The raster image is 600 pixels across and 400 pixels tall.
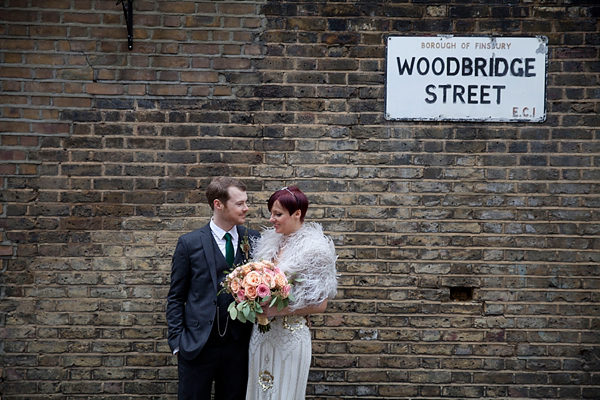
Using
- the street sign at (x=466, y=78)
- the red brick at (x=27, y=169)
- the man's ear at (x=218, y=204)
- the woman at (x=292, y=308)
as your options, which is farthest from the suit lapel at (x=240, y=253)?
the red brick at (x=27, y=169)

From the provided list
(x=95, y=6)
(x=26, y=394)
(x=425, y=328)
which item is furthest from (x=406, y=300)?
(x=95, y=6)

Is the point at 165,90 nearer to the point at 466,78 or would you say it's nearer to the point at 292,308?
the point at 292,308

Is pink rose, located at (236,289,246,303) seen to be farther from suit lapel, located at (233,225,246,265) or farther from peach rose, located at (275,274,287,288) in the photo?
suit lapel, located at (233,225,246,265)

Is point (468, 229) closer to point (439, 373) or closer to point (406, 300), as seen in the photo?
point (406, 300)

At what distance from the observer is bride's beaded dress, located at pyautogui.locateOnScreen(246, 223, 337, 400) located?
319 centimetres

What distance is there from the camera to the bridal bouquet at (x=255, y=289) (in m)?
2.97

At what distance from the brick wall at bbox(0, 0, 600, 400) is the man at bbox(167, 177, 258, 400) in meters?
0.78

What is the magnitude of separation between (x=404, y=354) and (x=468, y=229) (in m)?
1.11

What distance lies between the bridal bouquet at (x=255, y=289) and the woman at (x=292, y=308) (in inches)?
4.7

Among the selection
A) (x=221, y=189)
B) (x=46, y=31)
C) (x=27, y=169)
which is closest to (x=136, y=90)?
(x=46, y=31)

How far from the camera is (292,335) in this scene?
3252 mm

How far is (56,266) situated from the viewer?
410cm

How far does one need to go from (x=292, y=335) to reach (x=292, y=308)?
20 cm

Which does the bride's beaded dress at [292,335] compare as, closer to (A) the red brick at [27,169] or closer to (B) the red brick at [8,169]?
(A) the red brick at [27,169]
